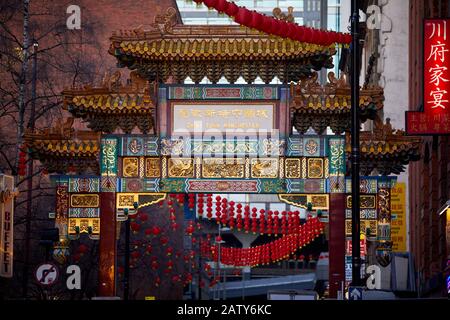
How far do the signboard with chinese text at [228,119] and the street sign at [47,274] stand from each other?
5028mm

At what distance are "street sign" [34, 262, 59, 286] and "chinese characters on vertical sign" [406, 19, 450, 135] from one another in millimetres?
10394

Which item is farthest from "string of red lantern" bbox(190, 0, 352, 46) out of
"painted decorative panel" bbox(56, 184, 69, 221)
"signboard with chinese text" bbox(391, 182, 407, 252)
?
"signboard with chinese text" bbox(391, 182, 407, 252)

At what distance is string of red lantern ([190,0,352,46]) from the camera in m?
30.6

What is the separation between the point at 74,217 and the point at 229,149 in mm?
4922

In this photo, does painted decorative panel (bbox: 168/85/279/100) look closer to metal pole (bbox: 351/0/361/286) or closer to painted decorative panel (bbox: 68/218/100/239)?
painted decorative panel (bbox: 68/218/100/239)

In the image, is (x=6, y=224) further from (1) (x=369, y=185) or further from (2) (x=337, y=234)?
(1) (x=369, y=185)

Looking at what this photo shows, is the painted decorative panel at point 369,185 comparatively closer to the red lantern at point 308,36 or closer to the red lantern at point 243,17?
the red lantern at point 308,36

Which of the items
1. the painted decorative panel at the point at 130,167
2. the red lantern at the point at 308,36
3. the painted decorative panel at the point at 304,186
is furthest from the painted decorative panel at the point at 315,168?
the painted decorative panel at the point at 130,167

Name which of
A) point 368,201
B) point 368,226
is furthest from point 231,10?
point 368,226

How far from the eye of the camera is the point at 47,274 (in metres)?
34.9

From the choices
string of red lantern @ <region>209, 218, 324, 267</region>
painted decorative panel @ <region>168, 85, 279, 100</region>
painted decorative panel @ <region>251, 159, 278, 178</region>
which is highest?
painted decorative panel @ <region>168, 85, 279, 100</region>

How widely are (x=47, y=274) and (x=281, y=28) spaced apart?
9318 millimetres

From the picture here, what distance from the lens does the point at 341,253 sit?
35.5 metres

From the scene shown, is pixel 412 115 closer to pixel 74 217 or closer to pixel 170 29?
pixel 170 29
